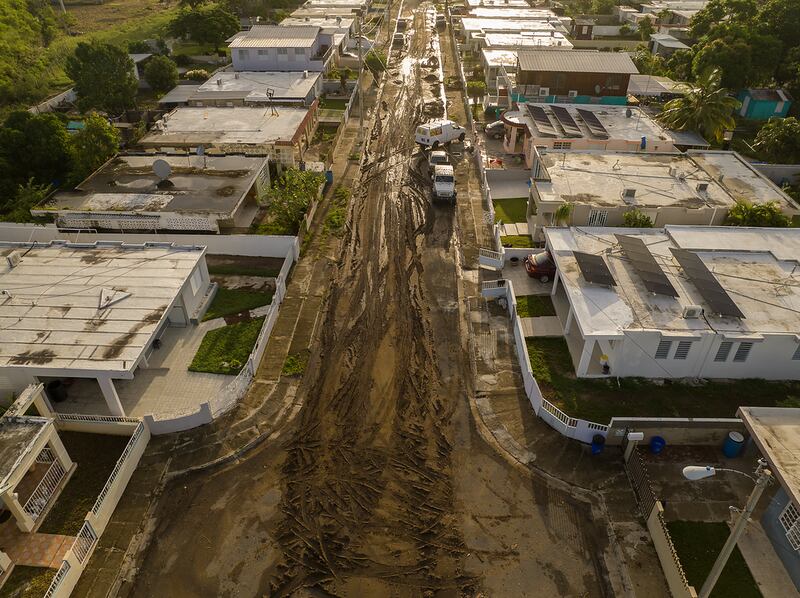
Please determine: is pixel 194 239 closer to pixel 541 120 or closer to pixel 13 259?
pixel 13 259

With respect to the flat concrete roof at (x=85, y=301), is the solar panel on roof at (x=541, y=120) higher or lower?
higher

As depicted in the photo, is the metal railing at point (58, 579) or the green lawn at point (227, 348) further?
the green lawn at point (227, 348)

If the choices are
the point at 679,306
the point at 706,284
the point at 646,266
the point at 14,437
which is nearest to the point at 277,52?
the point at 646,266

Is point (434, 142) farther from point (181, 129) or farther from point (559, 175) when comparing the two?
point (181, 129)

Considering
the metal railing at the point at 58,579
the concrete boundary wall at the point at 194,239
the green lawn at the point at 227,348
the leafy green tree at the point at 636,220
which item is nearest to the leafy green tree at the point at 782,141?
the leafy green tree at the point at 636,220

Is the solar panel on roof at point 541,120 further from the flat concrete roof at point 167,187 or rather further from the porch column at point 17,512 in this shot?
the porch column at point 17,512

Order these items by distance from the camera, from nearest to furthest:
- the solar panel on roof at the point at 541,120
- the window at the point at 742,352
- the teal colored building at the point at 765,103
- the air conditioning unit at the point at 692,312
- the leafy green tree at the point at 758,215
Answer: the window at the point at 742,352
the air conditioning unit at the point at 692,312
the leafy green tree at the point at 758,215
the solar panel on roof at the point at 541,120
the teal colored building at the point at 765,103

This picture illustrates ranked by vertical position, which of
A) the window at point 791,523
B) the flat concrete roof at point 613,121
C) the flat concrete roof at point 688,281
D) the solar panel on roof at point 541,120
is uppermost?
the solar panel on roof at point 541,120

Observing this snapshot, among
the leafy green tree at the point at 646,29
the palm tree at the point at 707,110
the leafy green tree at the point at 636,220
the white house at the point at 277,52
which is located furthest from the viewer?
the leafy green tree at the point at 646,29
